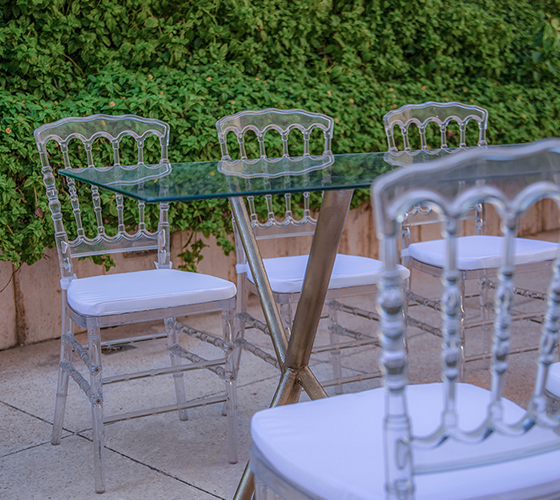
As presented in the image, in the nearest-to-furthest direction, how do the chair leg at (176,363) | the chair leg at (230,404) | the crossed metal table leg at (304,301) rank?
the crossed metal table leg at (304,301) → the chair leg at (230,404) → the chair leg at (176,363)

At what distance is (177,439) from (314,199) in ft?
6.44

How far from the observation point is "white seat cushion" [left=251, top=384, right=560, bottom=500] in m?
1.07

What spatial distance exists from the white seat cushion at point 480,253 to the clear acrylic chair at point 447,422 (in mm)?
1448

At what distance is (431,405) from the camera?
1.34 metres

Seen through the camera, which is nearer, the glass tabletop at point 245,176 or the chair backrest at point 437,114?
the glass tabletop at point 245,176

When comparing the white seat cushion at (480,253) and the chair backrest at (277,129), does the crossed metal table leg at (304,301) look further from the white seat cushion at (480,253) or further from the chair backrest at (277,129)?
the white seat cushion at (480,253)

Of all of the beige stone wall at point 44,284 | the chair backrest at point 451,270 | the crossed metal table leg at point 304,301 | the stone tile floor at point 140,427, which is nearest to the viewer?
the chair backrest at point 451,270

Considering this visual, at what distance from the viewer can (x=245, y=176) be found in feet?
6.72

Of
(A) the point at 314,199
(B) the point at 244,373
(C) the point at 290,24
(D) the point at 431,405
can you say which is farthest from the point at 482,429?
(C) the point at 290,24

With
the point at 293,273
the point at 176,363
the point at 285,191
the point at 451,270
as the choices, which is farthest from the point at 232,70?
the point at 451,270

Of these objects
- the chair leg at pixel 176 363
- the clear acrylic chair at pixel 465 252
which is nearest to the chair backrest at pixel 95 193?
the chair leg at pixel 176 363

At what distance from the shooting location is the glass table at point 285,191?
67.3 inches

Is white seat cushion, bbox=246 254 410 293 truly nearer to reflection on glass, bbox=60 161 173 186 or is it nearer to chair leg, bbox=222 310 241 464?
chair leg, bbox=222 310 241 464

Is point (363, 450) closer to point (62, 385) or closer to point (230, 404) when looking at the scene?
point (230, 404)
